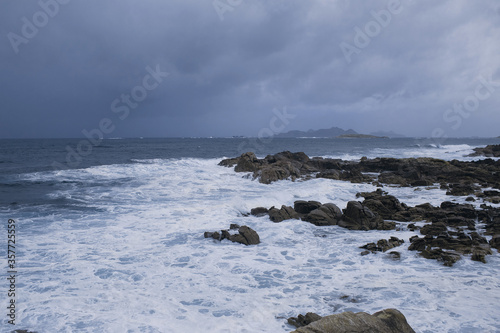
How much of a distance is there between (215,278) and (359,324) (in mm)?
4302

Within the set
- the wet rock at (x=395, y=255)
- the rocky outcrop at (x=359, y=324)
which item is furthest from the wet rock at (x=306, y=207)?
the rocky outcrop at (x=359, y=324)

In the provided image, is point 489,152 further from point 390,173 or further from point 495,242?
point 495,242

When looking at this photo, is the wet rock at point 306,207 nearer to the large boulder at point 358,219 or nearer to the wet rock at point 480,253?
the large boulder at point 358,219

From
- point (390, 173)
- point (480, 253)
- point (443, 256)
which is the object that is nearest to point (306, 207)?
point (443, 256)

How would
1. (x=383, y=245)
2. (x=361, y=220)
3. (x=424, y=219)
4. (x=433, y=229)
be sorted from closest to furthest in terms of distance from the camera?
(x=383, y=245)
(x=433, y=229)
(x=361, y=220)
(x=424, y=219)

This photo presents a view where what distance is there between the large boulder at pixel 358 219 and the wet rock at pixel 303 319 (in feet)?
23.6

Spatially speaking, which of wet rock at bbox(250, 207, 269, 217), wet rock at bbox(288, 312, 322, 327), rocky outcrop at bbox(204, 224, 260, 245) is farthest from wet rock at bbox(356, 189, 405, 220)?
wet rock at bbox(288, 312, 322, 327)

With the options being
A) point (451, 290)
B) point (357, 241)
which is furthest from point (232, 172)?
point (451, 290)

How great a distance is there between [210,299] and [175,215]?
735 cm

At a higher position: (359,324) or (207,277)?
(359,324)

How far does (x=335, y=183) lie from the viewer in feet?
73.4

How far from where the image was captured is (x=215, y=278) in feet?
24.8

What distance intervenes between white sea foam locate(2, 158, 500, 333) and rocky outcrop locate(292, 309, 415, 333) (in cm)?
159

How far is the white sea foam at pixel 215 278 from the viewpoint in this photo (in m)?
5.70
